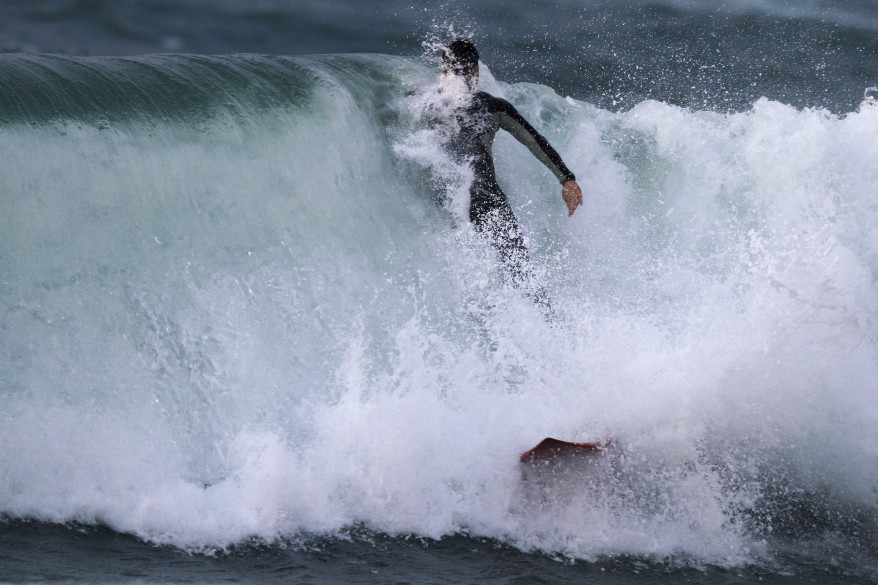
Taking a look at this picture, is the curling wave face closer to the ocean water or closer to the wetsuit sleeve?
the ocean water

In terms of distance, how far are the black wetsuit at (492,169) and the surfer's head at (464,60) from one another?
0.10 meters

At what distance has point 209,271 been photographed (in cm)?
478

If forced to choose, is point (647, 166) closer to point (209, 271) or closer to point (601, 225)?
point (601, 225)

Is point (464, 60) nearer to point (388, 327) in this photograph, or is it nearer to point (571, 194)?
point (571, 194)

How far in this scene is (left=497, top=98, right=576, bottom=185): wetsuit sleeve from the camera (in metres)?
4.95

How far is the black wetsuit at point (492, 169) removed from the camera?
16.0 feet

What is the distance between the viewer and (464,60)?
198 inches

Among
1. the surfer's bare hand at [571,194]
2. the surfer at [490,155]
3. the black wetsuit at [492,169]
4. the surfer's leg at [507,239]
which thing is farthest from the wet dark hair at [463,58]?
the surfer's bare hand at [571,194]

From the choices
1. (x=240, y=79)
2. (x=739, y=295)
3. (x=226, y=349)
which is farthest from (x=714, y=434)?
→ (x=240, y=79)

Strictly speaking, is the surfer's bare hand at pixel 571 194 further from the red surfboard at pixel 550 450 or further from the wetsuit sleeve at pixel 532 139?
the red surfboard at pixel 550 450

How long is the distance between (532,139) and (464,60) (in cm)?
54

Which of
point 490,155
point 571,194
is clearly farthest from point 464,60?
point 571,194

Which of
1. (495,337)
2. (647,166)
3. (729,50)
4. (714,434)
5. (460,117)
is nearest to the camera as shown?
(714,434)

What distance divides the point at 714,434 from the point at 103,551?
261cm
